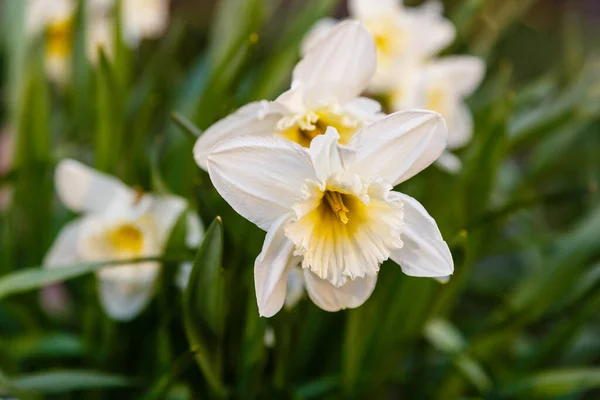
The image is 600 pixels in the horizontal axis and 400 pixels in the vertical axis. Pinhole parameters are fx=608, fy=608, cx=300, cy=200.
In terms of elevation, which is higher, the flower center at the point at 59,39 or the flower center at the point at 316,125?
the flower center at the point at 316,125

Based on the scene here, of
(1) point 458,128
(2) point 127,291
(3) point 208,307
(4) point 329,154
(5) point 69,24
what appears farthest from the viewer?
(5) point 69,24

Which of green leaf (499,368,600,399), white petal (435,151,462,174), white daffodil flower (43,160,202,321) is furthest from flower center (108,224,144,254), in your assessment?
green leaf (499,368,600,399)

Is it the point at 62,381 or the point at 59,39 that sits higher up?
the point at 59,39

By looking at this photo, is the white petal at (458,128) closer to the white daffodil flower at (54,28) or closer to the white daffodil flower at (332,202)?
the white daffodil flower at (332,202)

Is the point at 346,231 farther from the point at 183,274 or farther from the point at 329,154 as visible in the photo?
the point at 183,274

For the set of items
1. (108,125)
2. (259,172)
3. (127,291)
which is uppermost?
(259,172)

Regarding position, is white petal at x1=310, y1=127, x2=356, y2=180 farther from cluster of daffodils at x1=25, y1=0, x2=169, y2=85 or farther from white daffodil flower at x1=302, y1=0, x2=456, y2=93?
cluster of daffodils at x1=25, y1=0, x2=169, y2=85

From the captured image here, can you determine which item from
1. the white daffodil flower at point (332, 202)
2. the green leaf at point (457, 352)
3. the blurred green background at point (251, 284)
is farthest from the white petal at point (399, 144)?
the green leaf at point (457, 352)

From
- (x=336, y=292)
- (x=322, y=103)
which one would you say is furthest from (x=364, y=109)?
(x=336, y=292)
